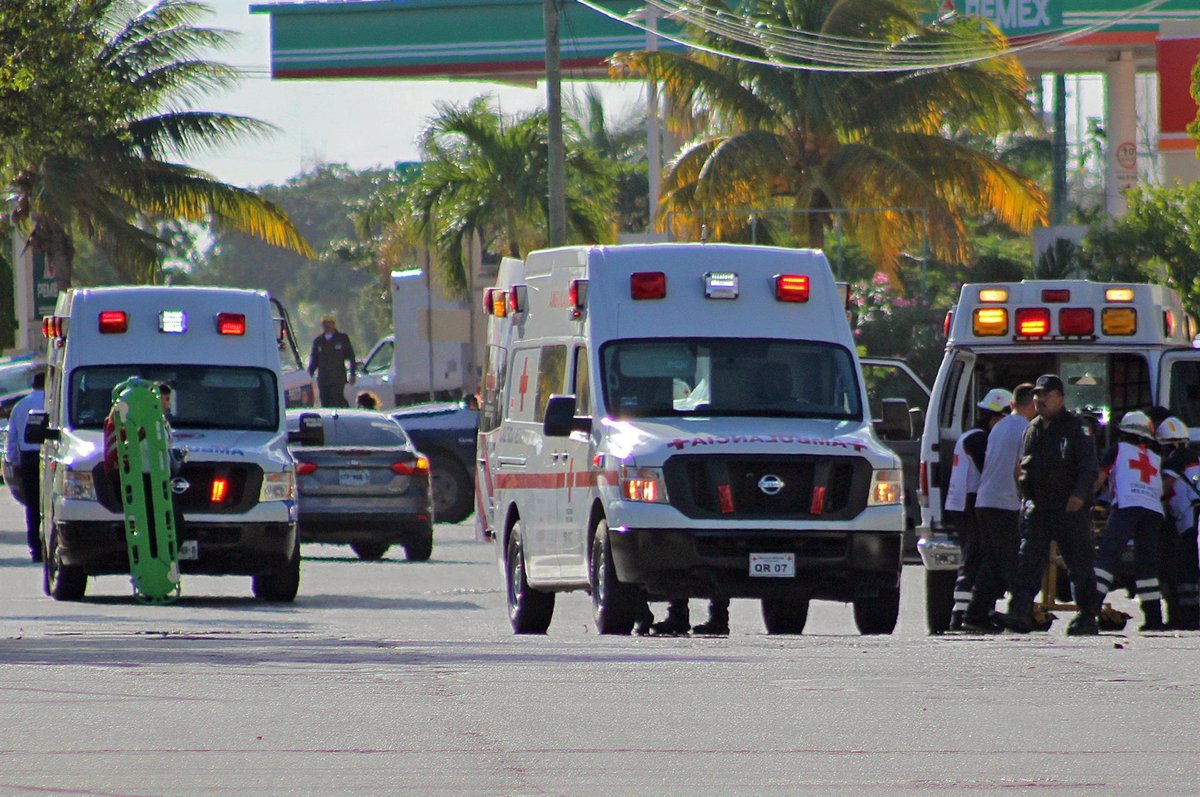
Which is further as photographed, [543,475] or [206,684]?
[543,475]

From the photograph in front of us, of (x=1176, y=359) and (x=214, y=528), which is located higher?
(x=1176, y=359)

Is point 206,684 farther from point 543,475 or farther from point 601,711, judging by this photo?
point 543,475

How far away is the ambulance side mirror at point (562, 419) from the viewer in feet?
44.9

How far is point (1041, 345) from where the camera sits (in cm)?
1548

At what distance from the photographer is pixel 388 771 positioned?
25.2 ft

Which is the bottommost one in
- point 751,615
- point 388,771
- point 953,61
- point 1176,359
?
point 751,615

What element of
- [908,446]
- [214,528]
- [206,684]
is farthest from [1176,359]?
[206,684]

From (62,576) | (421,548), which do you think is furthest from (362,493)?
(62,576)

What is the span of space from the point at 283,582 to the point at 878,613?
17.6ft

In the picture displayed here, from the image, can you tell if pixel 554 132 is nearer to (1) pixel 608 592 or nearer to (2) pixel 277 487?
(2) pixel 277 487

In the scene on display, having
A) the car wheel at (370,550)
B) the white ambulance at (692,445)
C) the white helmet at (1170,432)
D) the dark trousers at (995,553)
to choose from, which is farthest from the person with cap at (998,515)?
the car wheel at (370,550)

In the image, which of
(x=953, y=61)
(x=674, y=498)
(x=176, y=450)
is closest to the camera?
(x=674, y=498)

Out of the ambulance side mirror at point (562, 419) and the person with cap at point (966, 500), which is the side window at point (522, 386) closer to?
the ambulance side mirror at point (562, 419)

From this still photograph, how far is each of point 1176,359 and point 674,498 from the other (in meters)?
4.35
